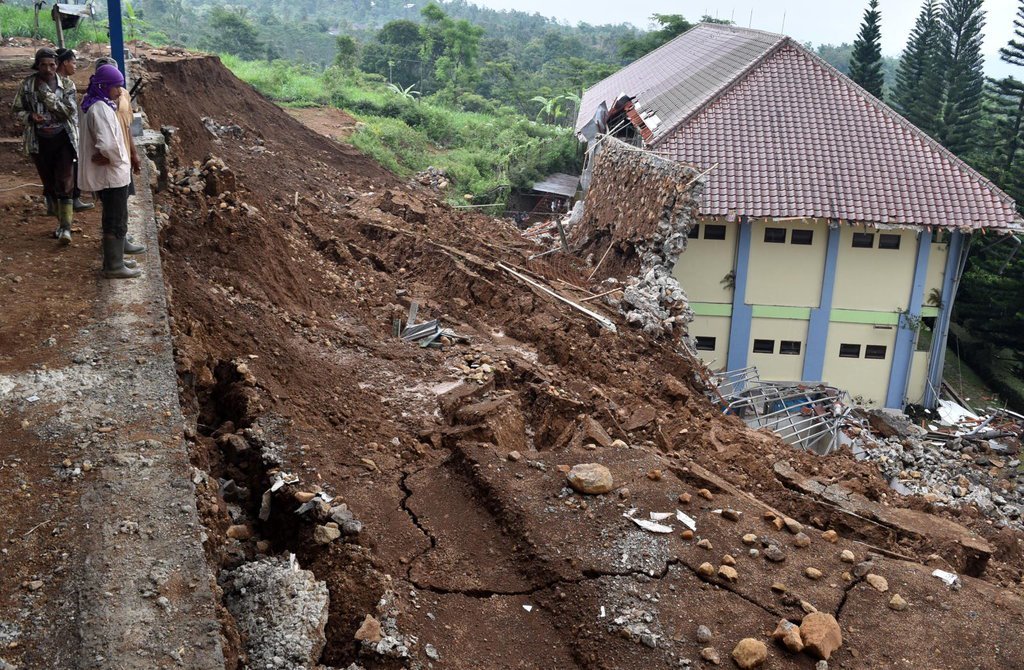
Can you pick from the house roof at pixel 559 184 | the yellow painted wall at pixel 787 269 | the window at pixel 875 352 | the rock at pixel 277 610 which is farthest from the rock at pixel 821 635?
the house roof at pixel 559 184

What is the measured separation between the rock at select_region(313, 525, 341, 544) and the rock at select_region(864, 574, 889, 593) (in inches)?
117

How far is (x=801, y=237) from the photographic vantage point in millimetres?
15500

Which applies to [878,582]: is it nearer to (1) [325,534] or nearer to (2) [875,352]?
(1) [325,534]

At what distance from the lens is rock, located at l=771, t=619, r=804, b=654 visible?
4.11 m

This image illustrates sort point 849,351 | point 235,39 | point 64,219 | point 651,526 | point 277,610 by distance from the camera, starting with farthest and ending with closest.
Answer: point 235,39 < point 849,351 < point 64,219 < point 651,526 < point 277,610

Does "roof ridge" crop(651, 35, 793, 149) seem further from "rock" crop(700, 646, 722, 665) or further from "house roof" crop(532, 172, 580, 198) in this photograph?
"rock" crop(700, 646, 722, 665)

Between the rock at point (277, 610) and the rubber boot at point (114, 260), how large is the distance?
243 cm

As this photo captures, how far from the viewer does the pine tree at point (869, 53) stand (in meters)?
27.6

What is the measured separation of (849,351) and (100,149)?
548 inches

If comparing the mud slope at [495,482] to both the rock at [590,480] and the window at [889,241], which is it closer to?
the rock at [590,480]

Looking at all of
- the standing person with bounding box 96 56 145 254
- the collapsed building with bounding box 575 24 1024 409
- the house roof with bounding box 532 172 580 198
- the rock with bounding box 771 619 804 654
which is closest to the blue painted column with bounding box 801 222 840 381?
the collapsed building with bounding box 575 24 1024 409

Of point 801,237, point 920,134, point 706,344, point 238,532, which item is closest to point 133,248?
point 238,532

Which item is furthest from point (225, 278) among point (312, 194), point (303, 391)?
point (312, 194)

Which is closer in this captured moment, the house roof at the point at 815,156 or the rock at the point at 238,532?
the rock at the point at 238,532
